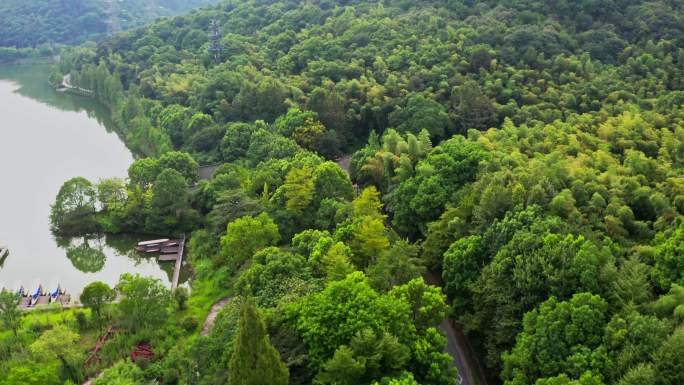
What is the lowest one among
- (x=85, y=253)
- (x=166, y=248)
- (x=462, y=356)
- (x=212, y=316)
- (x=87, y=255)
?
(x=462, y=356)

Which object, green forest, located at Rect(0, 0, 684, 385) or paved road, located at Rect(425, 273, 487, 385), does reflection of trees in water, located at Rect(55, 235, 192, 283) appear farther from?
paved road, located at Rect(425, 273, 487, 385)

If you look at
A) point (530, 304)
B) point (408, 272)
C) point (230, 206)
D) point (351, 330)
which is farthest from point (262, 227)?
point (530, 304)

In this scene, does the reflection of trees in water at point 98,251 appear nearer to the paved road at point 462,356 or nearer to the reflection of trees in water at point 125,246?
the reflection of trees in water at point 125,246

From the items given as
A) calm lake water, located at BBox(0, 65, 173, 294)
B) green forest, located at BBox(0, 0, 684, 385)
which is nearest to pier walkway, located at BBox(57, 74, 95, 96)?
calm lake water, located at BBox(0, 65, 173, 294)

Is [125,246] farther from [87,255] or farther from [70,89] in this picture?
[70,89]

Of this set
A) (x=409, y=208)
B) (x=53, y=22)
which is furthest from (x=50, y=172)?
(x=53, y=22)
